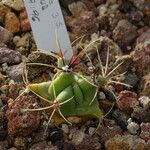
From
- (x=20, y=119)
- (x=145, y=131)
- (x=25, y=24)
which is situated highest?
(x=25, y=24)

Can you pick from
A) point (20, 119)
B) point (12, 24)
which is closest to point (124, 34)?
point (12, 24)

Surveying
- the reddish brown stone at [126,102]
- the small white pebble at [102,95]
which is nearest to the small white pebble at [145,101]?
the reddish brown stone at [126,102]

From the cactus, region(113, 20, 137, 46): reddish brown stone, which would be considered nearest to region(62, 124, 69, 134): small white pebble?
the cactus

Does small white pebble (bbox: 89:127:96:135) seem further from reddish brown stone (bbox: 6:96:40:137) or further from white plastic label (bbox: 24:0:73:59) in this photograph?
white plastic label (bbox: 24:0:73:59)

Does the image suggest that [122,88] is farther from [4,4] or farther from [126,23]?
[4,4]

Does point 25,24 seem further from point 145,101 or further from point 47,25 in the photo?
point 145,101
